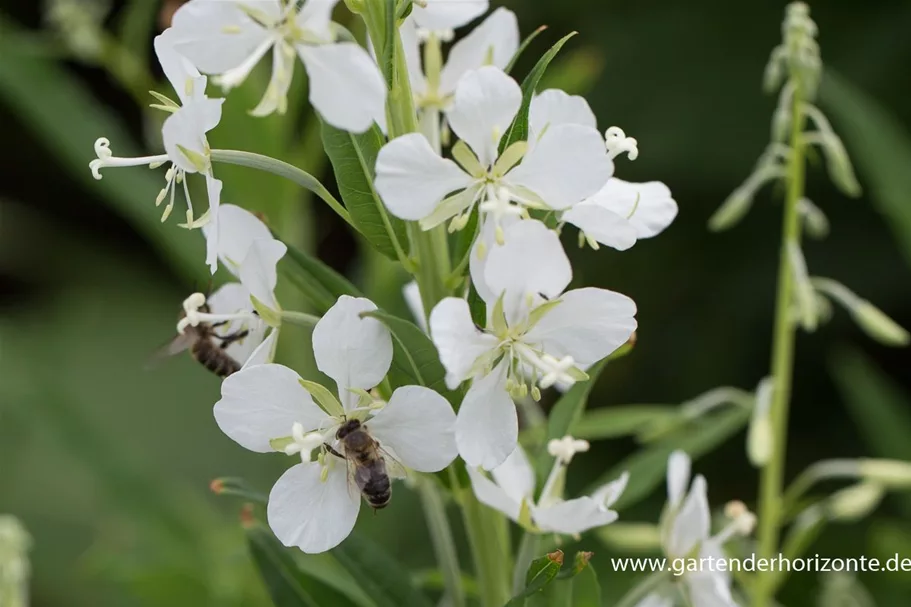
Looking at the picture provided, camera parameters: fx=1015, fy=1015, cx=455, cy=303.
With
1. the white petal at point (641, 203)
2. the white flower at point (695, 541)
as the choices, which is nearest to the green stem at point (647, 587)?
the white flower at point (695, 541)

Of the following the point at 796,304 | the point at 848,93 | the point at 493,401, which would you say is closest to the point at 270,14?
the point at 493,401

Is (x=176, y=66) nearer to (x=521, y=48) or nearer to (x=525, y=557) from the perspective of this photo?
(x=521, y=48)

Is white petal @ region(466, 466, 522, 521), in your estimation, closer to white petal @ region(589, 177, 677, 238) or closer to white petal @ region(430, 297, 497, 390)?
white petal @ region(430, 297, 497, 390)

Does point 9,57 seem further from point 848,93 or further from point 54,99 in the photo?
point 848,93

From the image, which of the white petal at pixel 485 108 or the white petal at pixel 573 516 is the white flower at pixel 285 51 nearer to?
the white petal at pixel 485 108


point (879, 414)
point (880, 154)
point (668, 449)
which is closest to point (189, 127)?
point (668, 449)
